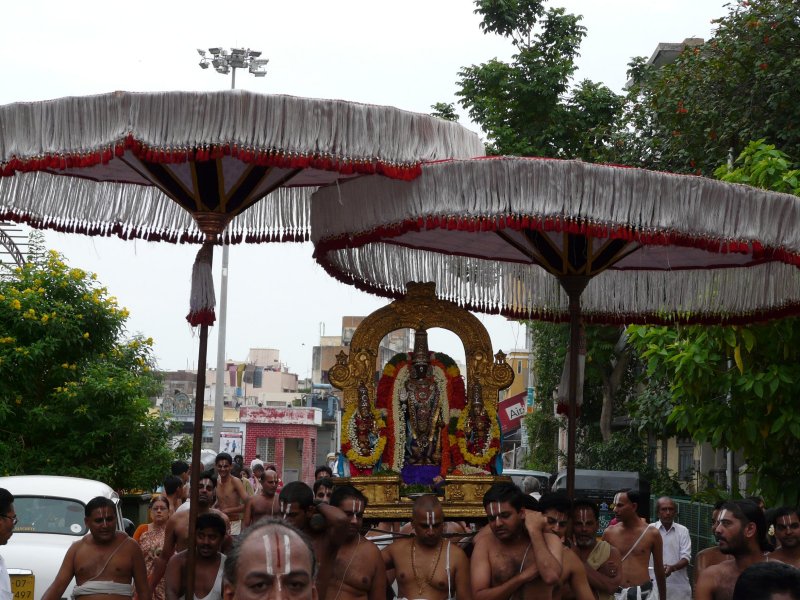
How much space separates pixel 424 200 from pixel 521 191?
615mm

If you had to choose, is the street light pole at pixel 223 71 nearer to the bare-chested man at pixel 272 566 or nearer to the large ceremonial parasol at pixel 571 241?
the large ceremonial parasol at pixel 571 241

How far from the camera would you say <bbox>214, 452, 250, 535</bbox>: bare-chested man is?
1294cm

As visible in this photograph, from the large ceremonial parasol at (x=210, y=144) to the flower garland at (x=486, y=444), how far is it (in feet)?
7.72

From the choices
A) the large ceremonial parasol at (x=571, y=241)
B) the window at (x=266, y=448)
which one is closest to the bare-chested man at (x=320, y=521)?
the large ceremonial parasol at (x=571, y=241)

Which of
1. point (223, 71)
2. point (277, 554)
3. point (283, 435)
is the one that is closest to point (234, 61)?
point (223, 71)

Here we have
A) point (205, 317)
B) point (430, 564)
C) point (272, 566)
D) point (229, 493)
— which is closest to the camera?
point (272, 566)

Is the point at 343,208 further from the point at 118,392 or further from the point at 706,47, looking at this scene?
the point at 706,47

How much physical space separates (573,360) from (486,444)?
1.11 meters

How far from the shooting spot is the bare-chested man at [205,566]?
795 cm

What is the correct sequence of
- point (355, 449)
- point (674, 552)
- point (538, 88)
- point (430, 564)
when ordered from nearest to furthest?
point (430, 564) → point (355, 449) → point (674, 552) → point (538, 88)

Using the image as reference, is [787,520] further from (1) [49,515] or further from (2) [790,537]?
(1) [49,515]

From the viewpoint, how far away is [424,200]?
7.85 meters

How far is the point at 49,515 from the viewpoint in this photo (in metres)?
11.6

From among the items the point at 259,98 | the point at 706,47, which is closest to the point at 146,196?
the point at 259,98
